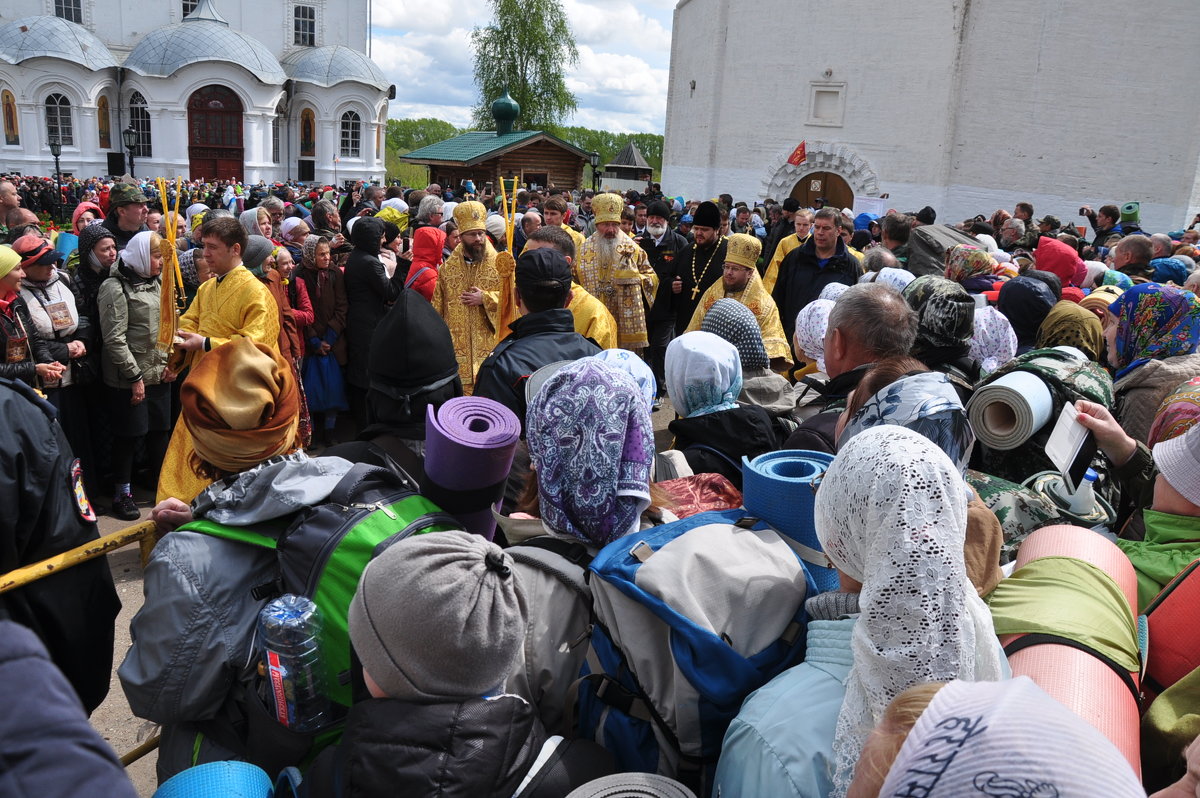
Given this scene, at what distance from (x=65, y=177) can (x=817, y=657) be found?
38.2 metres

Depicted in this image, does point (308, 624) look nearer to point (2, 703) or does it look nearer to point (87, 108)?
point (2, 703)

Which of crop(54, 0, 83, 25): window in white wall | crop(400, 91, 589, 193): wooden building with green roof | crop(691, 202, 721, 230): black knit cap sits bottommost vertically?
crop(691, 202, 721, 230): black knit cap

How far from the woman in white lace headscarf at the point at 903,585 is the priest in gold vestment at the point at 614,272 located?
557 centimetres

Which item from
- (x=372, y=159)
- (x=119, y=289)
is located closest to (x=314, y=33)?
(x=372, y=159)

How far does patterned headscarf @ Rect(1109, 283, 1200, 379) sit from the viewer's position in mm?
3611

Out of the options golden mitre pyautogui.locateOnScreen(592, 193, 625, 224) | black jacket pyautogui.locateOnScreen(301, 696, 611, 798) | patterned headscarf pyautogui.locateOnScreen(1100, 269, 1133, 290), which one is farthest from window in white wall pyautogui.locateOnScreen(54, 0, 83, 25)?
black jacket pyautogui.locateOnScreen(301, 696, 611, 798)

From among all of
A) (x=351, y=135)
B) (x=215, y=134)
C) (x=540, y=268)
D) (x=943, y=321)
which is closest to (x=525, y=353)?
(x=540, y=268)

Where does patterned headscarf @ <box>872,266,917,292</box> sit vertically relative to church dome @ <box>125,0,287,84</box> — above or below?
below

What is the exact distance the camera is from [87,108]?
37125 mm

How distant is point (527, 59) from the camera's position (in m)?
50.1

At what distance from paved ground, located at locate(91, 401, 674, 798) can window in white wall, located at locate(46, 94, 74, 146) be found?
131ft

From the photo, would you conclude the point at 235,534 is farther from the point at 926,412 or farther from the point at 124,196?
the point at 124,196

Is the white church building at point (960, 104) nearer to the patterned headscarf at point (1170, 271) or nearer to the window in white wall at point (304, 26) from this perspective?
the patterned headscarf at point (1170, 271)

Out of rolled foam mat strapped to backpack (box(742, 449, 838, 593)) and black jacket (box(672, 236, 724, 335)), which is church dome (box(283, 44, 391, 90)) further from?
rolled foam mat strapped to backpack (box(742, 449, 838, 593))
